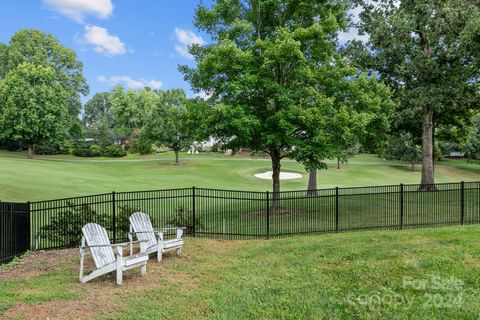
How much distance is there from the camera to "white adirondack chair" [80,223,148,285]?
682cm

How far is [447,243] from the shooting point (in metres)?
8.36

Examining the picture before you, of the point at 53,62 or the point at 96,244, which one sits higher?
the point at 53,62

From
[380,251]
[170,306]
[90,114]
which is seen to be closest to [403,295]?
[380,251]

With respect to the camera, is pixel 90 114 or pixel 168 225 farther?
pixel 90 114

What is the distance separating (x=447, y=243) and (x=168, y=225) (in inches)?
303

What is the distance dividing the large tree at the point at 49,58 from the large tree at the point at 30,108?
19.1 feet

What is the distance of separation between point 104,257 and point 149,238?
1.62 metres

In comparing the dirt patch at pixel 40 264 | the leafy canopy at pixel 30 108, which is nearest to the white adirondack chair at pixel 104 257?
the dirt patch at pixel 40 264

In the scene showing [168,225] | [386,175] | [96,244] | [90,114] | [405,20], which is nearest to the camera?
[96,244]

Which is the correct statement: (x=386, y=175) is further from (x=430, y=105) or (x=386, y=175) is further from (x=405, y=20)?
(x=405, y=20)

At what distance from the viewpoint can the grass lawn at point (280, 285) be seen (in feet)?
17.3

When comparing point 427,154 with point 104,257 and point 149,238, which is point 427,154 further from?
point 104,257

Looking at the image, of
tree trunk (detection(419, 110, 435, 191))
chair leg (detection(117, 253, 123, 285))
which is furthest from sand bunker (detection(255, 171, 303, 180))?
chair leg (detection(117, 253, 123, 285))

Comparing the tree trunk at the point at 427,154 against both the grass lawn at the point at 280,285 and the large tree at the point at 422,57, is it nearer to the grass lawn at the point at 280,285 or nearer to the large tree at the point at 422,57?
the large tree at the point at 422,57
